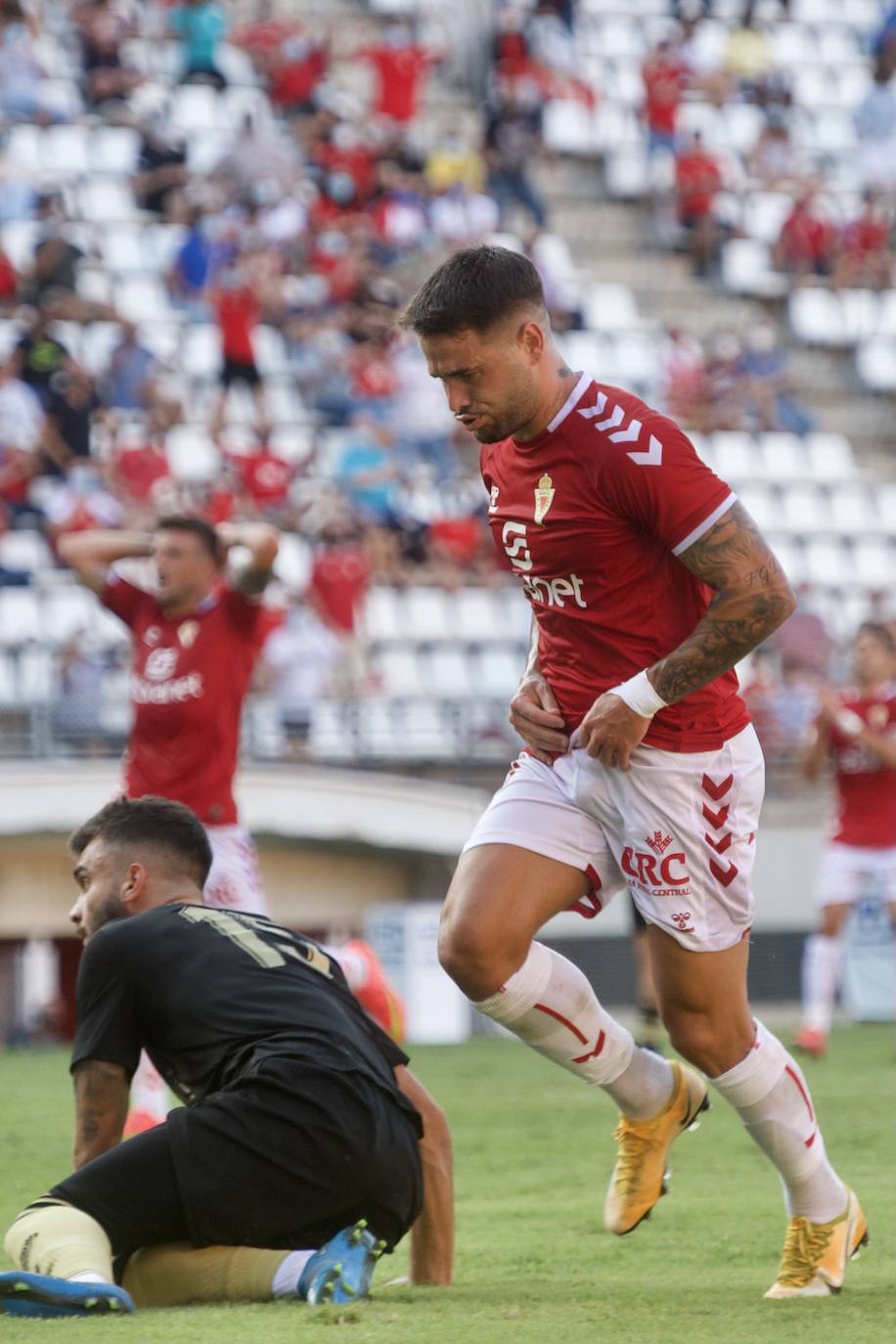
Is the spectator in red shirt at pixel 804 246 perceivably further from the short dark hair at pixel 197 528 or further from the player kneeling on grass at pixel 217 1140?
the player kneeling on grass at pixel 217 1140

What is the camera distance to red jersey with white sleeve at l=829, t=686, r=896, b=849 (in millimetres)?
12867

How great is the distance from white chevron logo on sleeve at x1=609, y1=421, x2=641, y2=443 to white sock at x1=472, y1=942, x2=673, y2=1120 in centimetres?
124

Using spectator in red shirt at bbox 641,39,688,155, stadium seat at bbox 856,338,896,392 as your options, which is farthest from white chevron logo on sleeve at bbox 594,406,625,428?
spectator in red shirt at bbox 641,39,688,155

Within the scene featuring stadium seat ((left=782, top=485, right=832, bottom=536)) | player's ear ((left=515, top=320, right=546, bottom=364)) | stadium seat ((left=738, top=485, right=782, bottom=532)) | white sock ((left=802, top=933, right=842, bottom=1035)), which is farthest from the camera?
stadium seat ((left=782, top=485, right=832, bottom=536))

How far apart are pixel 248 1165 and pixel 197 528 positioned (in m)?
4.09

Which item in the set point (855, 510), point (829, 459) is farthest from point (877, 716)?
point (829, 459)

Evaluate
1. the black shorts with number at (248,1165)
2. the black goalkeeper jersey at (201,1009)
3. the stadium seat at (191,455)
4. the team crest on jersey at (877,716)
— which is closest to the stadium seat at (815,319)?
the stadium seat at (191,455)

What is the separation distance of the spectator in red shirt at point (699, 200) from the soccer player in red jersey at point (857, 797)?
11.8 m

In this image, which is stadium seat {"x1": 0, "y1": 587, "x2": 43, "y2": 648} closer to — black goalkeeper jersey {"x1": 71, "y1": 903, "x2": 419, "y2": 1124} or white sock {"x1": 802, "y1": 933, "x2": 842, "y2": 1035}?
white sock {"x1": 802, "y1": 933, "x2": 842, "y2": 1035}

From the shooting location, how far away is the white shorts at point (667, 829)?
5.28m

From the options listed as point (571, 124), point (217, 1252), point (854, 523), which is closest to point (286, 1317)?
point (217, 1252)

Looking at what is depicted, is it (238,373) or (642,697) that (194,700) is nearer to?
(642,697)

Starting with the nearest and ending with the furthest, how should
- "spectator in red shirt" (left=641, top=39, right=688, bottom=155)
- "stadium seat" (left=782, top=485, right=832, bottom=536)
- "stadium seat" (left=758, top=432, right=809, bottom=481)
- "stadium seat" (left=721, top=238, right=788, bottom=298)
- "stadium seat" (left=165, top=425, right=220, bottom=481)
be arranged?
"stadium seat" (left=165, top=425, right=220, bottom=481), "stadium seat" (left=782, top=485, right=832, bottom=536), "stadium seat" (left=758, top=432, right=809, bottom=481), "stadium seat" (left=721, top=238, right=788, bottom=298), "spectator in red shirt" (left=641, top=39, right=688, bottom=155)

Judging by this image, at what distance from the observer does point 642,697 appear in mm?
5129
